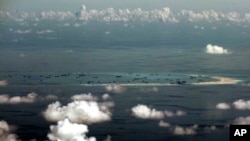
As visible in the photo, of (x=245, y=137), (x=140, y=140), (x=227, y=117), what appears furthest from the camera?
(x=227, y=117)

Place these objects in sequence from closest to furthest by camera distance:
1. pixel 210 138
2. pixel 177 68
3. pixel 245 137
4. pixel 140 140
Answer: pixel 245 137, pixel 140 140, pixel 210 138, pixel 177 68

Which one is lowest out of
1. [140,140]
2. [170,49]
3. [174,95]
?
[140,140]

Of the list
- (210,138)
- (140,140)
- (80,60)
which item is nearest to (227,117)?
(210,138)

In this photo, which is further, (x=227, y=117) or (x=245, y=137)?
(x=227, y=117)

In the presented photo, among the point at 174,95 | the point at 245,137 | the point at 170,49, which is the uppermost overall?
the point at 170,49

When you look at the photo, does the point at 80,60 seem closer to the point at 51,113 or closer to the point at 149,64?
the point at 149,64

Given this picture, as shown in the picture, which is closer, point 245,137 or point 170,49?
point 245,137

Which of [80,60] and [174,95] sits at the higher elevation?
[80,60]

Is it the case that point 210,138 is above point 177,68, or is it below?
below

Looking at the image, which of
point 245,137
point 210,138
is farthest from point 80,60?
point 245,137
